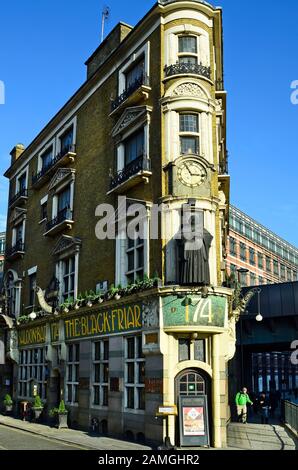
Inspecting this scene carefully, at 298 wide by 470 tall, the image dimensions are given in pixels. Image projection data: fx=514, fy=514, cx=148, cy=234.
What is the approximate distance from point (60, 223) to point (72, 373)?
9.31m

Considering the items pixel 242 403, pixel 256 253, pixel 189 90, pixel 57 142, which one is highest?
pixel 256 253

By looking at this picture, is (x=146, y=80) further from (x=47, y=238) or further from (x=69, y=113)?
(x=47, y=238)

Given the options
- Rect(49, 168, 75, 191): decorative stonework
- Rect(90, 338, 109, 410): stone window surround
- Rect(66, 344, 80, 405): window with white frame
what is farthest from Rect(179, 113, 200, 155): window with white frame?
Rect(66, 344, 80, 405): window with white frame

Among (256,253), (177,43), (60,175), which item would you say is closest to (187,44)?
(177,43)

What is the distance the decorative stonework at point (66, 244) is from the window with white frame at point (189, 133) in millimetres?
9929

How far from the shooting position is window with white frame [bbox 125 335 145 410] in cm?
2305

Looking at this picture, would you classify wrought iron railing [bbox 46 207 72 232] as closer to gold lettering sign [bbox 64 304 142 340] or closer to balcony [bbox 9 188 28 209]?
gold lettering sign [bbox 64 304 142 340]

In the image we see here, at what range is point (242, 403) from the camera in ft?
92.9

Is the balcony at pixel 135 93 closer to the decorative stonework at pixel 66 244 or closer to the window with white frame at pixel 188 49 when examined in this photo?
the window with white frame at pixel 188 49

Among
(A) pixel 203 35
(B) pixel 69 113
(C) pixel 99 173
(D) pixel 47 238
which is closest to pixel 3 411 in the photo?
(D) pixel 47 238

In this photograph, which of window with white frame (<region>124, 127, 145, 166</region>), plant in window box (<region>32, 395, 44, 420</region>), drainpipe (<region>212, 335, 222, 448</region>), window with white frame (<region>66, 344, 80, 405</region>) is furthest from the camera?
plant in window box (<region>32, 395, 44, 420</region>)

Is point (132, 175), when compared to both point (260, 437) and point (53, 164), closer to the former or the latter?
point (53, 164)

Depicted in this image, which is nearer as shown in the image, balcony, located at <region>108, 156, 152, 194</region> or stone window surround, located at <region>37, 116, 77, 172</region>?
balcony, located at <region>108, 156, 152, 194</region>

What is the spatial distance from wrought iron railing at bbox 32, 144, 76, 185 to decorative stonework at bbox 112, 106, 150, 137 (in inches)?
228
